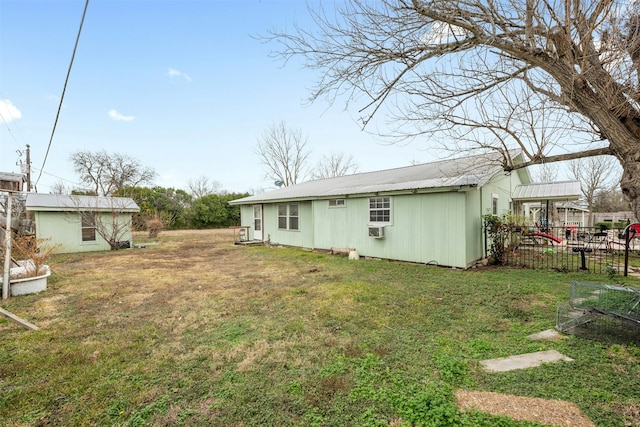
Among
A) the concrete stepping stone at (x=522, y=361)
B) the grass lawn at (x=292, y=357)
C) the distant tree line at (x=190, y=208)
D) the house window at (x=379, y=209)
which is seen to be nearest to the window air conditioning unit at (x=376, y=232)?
the house window at (x=379, y=209)

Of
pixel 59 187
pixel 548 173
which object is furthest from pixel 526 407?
pixel 59 187

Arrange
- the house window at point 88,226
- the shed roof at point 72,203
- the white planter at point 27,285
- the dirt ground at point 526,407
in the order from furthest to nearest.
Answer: the house window at point 88,226, the shed roof at point 72,203, the white planter at point 27,285, the dirt ground at point 526,407

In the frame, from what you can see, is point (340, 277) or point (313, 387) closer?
point (313, 387)

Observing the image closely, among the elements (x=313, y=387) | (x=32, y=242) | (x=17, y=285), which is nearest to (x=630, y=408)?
(x=313, y=387)

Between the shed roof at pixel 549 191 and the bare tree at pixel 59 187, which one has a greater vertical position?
the bare tree at pixel 59 187

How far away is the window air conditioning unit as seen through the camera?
8578 millimetres

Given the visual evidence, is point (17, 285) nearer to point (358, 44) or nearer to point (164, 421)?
point (164, 421)

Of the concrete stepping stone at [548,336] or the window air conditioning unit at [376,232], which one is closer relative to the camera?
the concrete stepping stone at [548,336]

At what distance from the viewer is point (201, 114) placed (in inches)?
584

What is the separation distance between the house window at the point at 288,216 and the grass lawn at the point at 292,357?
695 centimetres

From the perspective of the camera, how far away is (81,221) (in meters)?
12.4

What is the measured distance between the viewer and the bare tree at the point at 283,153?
25781 mm

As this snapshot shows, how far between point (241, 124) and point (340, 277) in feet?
44.3

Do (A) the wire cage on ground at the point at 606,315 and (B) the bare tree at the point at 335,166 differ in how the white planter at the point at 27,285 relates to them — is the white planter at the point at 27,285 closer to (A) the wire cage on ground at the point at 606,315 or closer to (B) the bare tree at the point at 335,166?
(A) the wire cage on ground at the point at 606,315
